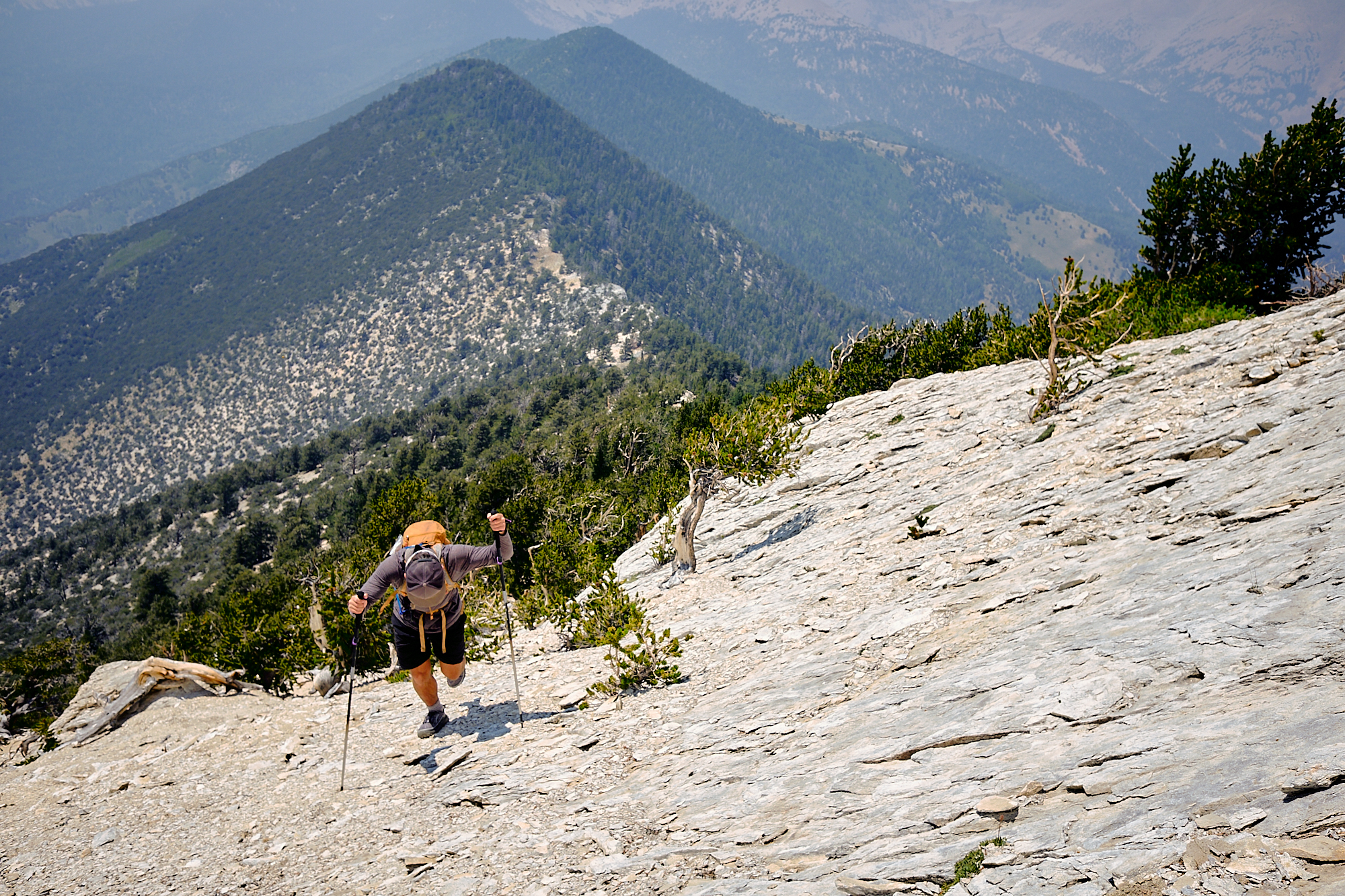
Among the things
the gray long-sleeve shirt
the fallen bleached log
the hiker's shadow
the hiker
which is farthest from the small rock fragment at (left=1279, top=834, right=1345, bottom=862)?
the fallen bleached log

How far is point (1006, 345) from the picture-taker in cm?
2920

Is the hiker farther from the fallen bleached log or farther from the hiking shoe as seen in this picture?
the fallen bleached log

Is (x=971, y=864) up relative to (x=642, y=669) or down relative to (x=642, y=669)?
up

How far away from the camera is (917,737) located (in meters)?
8.10

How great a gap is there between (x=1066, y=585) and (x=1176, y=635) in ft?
9.91

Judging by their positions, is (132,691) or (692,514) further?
(692,514)

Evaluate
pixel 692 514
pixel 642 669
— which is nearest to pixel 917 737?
pixel 642 669

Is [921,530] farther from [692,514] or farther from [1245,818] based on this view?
[1245,818]

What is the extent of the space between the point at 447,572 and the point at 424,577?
41 centimetres

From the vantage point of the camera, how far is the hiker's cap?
11344 mm

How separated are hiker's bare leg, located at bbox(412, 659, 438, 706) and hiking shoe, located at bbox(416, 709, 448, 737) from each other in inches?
7.3

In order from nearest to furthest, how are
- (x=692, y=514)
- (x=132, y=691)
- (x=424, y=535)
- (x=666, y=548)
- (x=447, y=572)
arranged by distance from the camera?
(x=447, y=572)
(x=424, y=535)
(x=132, y=691)
(x=692, y=514)
(x=666, y=548)

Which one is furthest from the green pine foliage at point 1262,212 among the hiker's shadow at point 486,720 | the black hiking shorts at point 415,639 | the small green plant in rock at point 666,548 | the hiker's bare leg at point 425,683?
the hiker's bare leg at point 425,683

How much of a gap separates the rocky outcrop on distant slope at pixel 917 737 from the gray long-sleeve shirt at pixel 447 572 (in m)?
2.21
